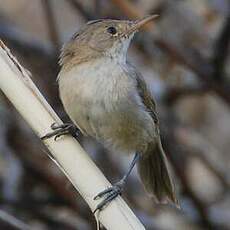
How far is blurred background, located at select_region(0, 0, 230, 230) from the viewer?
530 centimetres

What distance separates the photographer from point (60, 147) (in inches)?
138

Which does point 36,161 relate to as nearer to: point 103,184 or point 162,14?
point 162,14

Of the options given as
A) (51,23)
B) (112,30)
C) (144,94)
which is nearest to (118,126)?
(144,94)

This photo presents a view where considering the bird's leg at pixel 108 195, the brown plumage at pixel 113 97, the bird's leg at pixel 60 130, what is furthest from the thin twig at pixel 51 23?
the bird's leg at pixel 108 195

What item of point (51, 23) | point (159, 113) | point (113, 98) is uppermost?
point (51, 23)

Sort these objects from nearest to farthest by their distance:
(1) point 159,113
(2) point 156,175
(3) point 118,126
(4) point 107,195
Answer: (4) point 107,195 < (3) point 118,126 < (2) point 156,175 < (1) point 159,113

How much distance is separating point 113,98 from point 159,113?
1.70 m

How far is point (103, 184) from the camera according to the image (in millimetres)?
3381

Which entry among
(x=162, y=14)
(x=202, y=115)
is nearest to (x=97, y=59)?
(x=162, y=14)

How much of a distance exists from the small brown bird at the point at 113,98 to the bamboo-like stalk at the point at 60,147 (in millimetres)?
193

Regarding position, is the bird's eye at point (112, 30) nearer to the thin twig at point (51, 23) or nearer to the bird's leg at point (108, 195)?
the thin twig at point (51, 23)

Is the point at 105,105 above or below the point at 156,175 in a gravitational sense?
above

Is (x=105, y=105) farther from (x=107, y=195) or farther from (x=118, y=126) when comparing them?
(x=107, y=195)

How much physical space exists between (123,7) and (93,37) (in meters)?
0.90
